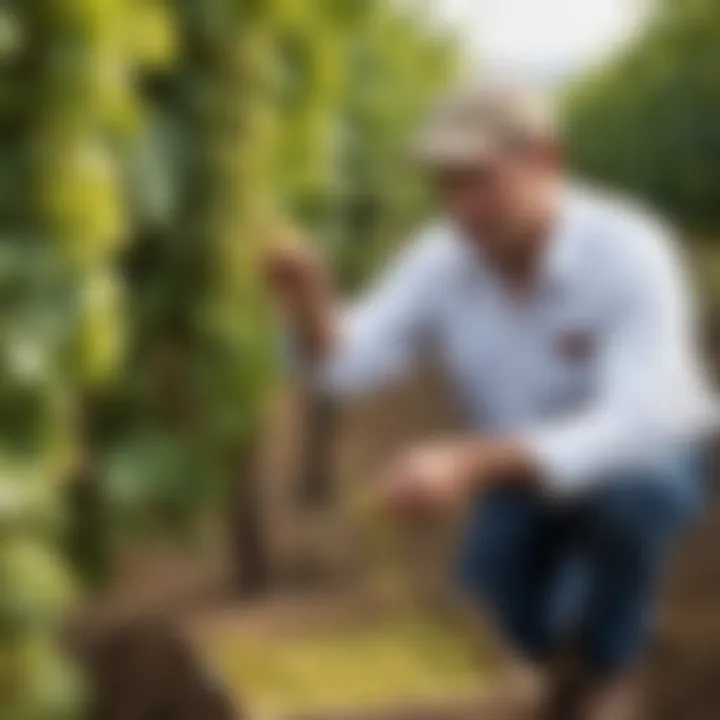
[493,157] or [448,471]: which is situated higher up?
[493,157]

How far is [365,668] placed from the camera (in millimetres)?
979

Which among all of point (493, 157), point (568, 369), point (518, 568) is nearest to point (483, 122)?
point (493, 157)

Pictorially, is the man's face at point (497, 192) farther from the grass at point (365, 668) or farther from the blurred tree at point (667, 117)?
the grass at point (365, 668)

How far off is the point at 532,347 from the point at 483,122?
4.4 inches

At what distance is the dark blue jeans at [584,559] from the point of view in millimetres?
925

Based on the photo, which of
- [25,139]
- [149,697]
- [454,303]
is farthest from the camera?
[149,697]

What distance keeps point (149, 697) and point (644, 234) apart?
37 cm

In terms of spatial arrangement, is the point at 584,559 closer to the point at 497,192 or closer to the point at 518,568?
the point at 518,568

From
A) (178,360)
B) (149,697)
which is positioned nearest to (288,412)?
(178,360)

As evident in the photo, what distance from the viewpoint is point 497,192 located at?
35.1 inches

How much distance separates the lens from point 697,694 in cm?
98

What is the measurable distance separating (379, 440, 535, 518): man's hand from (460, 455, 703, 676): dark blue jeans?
22mm

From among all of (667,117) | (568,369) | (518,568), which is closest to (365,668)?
(518,568)

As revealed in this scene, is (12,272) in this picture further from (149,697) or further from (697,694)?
(697,694)
